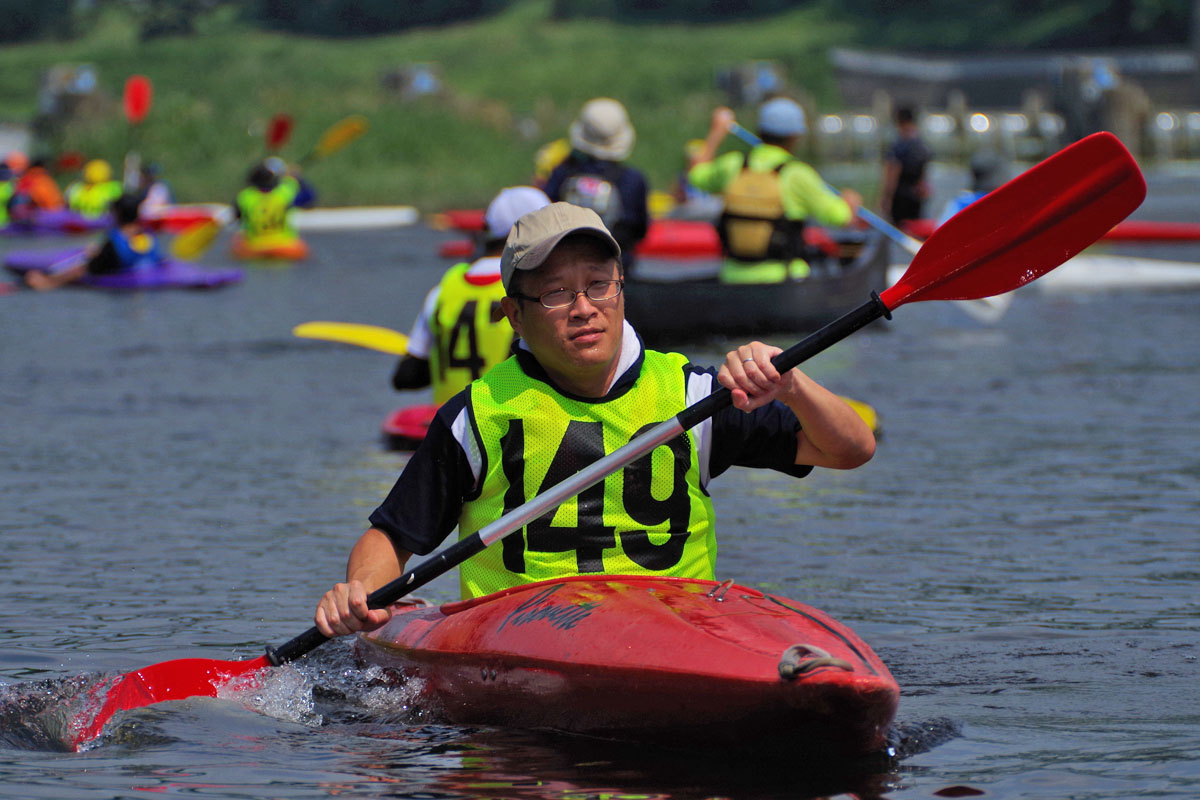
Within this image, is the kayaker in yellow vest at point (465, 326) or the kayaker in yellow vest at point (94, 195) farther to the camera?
the kayaker in yellow vest at point (94, 195)

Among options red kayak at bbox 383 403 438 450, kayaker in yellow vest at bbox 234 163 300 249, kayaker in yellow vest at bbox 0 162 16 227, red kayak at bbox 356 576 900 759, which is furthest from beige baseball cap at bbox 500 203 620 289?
kayaker in yellow vest at bbox 0 162 16 227

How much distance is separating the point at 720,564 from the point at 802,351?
251 centimetres

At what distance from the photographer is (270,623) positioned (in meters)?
5.62

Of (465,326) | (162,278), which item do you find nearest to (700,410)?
(465,326)

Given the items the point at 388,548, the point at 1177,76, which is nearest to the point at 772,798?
the point at 388,548

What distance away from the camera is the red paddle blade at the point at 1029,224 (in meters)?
4.39

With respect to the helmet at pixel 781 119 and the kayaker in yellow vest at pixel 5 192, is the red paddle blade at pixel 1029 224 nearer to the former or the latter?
the helmet at pixel 781 119

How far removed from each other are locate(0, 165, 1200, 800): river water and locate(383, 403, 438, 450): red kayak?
6 cm

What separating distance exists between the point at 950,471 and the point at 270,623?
3.41 metres

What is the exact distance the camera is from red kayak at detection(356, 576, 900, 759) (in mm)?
3674

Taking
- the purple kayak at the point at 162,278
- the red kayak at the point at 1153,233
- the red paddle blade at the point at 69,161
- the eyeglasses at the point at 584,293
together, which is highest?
the red paddle blade at the point at 69,161

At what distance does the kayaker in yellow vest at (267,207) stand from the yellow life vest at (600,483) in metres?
15.5

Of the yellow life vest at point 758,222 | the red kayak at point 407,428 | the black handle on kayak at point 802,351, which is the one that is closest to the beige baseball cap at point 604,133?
the yellow life vest at point 758,222

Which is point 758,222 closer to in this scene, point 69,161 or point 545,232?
point 545,232
